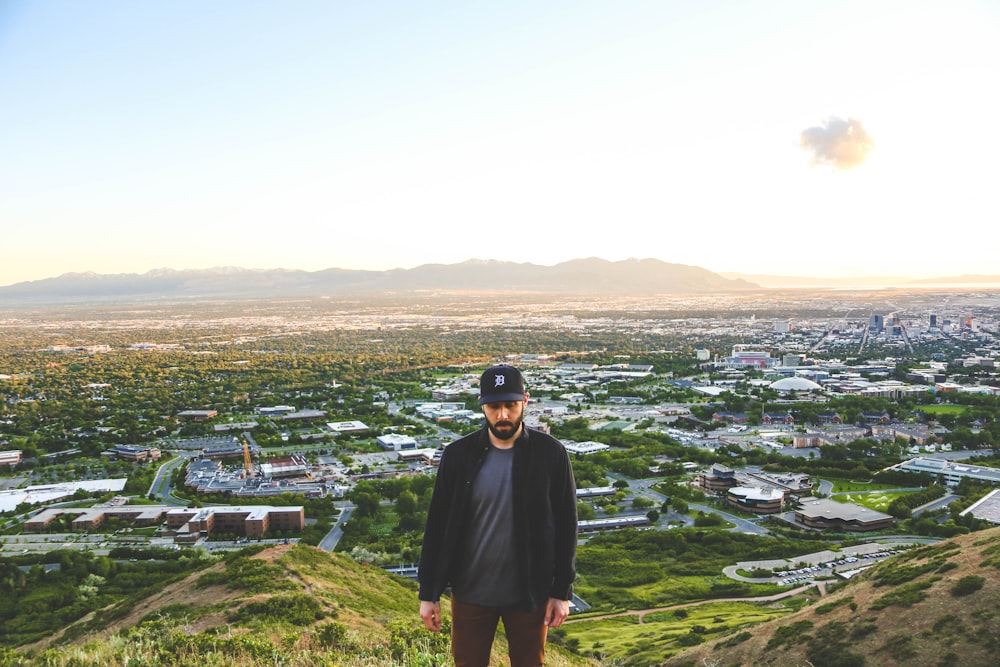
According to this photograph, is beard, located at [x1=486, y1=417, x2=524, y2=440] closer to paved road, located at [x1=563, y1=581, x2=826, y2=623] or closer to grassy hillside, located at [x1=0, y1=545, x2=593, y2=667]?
grassy hillside, located at [x1=0, y1=545, x2=593, y2=667]

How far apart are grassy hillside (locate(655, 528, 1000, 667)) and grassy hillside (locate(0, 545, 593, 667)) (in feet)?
8.67

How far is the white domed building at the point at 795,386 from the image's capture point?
43.3 meters

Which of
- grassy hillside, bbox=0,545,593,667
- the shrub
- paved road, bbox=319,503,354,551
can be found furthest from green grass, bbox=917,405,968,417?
grassy hillside, bbox=0,545,593,667

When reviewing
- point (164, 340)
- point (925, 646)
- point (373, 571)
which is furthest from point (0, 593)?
point (164, 340)

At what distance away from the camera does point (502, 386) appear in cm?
292

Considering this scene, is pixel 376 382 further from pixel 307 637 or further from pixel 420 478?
pixel 307 637

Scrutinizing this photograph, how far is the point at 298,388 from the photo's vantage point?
4731cm

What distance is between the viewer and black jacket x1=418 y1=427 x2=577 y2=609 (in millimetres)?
2904

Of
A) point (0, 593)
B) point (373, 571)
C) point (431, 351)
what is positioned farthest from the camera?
point (431, 351)

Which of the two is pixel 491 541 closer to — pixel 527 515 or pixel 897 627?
pixel 527 515

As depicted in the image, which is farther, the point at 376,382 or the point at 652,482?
the point at 376,382

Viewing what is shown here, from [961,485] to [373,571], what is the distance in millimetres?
19541

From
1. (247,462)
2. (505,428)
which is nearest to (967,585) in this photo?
(505,428)

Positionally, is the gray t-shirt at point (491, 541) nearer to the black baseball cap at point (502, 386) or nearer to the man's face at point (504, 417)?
the man's face at point (504, 417)
